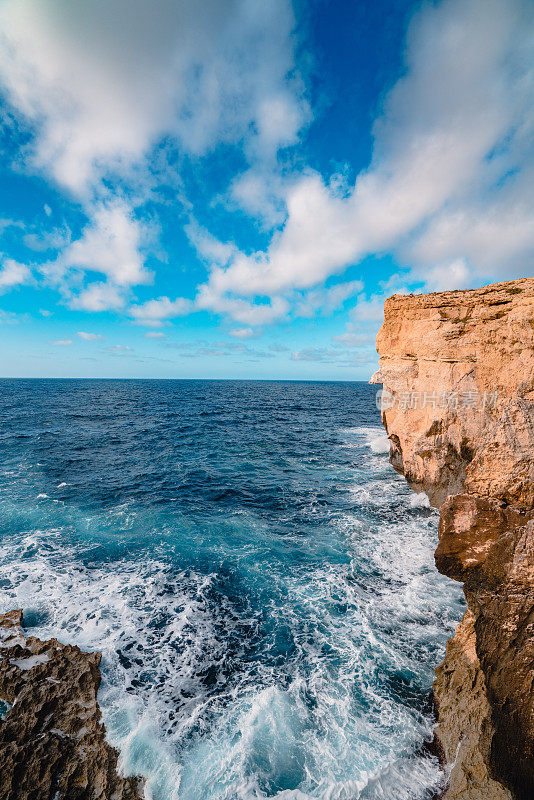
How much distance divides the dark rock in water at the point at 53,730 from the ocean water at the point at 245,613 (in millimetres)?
459

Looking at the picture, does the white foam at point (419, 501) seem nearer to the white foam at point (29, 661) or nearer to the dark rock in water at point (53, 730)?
the dark rock in water at point (53, 730)

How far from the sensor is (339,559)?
14383 millimetres

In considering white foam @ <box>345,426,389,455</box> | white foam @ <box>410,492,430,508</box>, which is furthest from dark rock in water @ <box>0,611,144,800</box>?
white foam @ <box>345,426,389,455</box>

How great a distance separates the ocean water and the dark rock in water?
1.51 ft

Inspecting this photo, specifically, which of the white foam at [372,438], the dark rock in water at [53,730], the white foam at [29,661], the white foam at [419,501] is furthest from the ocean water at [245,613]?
the white foam at [372,438]

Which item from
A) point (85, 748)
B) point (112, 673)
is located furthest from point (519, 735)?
point (112, 673)

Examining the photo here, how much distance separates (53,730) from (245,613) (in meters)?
5.97

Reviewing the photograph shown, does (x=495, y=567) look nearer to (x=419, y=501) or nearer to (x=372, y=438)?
(x=419, y=501)

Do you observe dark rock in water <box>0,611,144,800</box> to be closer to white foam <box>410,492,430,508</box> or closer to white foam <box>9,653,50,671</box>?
white foam <box>9,653,50,671</box>

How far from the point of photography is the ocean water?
709cm

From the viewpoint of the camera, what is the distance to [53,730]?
7.03 metres

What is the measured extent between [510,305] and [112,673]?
16388 millimetres

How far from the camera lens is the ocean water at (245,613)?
7.09m

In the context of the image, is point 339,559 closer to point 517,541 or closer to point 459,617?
point 459,617
